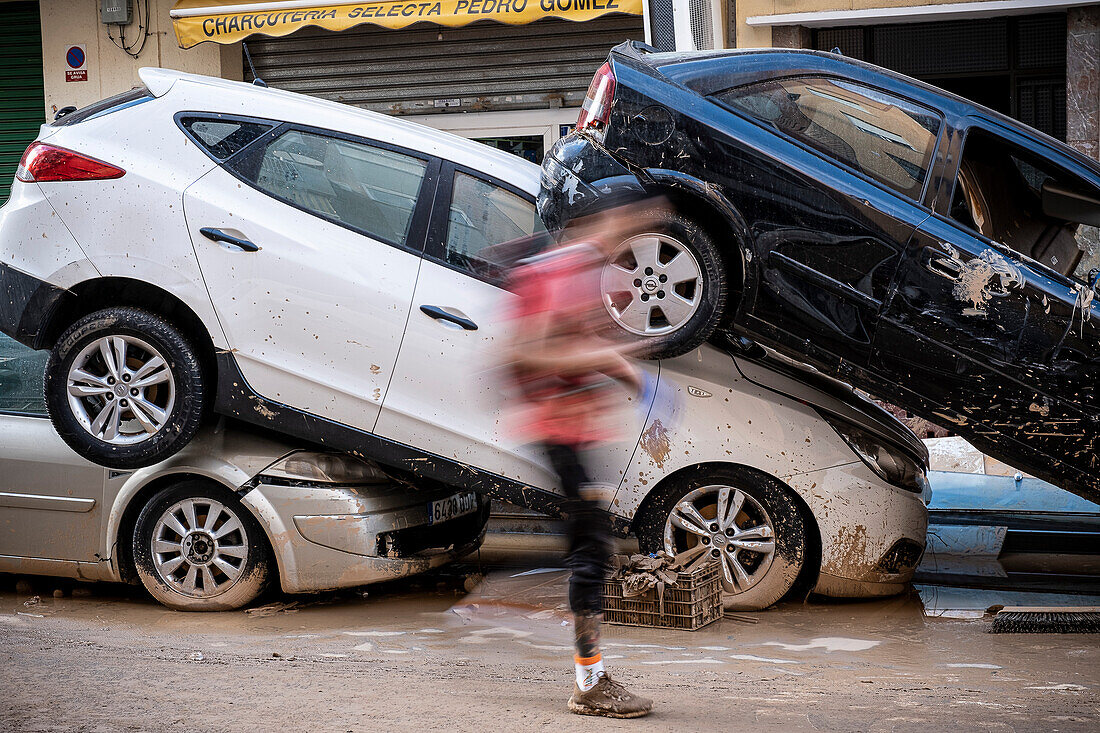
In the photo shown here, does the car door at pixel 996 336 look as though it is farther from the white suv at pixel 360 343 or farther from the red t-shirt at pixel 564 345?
the red t-shirt at pixel 564 345

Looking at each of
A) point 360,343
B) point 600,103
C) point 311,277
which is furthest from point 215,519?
point 600,103

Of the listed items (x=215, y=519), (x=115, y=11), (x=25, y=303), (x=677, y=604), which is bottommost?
(x=677, y=604)

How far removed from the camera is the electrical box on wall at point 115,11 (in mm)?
11414

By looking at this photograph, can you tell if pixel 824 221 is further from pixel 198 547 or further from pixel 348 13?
pixel 348 13

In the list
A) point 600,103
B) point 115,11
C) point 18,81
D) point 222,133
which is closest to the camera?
point 600,103

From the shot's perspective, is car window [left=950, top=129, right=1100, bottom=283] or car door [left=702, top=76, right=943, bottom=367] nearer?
car door [left=702, top=76, right=943, bottom=367]

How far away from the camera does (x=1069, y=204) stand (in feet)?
18.4

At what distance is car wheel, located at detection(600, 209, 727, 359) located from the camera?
534cm

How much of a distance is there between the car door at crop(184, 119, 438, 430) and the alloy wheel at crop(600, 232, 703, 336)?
94 cm

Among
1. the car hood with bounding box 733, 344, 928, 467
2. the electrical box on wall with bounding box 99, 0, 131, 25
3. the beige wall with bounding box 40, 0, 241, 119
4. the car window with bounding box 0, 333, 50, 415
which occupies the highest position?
the electrical box on wall with bounding box 99, 0, 131, 25

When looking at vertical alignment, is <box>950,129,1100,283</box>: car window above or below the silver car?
above

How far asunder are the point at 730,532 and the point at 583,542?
184cm

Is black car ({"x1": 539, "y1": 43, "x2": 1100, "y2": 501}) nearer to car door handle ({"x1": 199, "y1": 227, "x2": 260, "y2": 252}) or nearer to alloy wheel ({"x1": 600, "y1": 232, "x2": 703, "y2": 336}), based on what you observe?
alloy wheel ({"x1": 600, "y1": 232, "x2": 703, "y2": 336})

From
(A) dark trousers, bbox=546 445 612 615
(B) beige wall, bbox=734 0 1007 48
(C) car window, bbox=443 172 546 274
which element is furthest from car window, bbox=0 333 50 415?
(B) beige wall, bbox=734 0 1007 48
